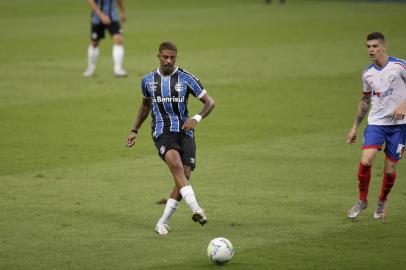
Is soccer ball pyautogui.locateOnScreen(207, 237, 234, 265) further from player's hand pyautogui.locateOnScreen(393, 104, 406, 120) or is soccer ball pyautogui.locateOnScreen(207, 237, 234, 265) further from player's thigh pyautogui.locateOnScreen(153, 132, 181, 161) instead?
player's hand pyautogui.locateOnScreen(393, 104, 406, 120)

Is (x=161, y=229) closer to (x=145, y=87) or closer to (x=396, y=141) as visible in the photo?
(x=145, y=87)

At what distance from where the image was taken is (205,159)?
1504cm

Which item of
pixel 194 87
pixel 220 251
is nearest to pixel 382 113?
pixel 194 87

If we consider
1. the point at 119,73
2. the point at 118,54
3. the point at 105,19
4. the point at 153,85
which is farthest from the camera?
the point at 119,73

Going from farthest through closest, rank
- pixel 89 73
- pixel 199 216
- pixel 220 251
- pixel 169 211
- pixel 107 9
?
pixel 89 73 → pixel 107 9 → pixel 169 211 → pixel 199 216 → pixel 220 251

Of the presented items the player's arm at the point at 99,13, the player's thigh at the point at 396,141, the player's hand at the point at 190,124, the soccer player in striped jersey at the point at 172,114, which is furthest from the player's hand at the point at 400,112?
the player's arm at the point at 99,13

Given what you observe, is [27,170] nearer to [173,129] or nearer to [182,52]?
[173,129]

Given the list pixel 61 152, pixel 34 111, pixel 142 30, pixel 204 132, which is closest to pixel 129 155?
pixel 61 152

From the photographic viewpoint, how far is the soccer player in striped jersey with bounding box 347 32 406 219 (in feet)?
36.1

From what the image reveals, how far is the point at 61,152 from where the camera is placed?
15492 millimetres

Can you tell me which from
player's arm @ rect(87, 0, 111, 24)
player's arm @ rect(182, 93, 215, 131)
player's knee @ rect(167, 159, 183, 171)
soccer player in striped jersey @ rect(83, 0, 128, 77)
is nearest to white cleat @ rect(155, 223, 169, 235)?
player's knee @ rect(167, 159, 183, 171)

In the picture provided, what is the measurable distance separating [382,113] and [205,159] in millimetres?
4485

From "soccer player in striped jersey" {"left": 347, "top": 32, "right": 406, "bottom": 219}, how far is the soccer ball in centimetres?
239

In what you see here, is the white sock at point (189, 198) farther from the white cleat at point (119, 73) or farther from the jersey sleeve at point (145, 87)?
the white cleat at point (119, 73)
